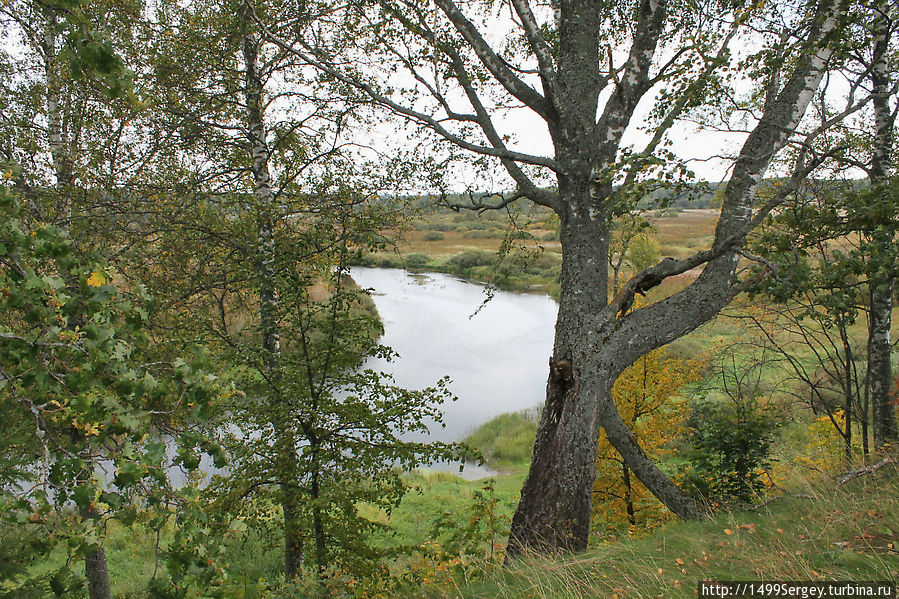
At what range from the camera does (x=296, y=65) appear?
7125 millimetres

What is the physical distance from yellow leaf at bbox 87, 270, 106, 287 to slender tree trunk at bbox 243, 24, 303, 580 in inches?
142

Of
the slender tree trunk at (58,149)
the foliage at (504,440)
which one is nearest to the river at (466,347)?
the foliage at (504,440)

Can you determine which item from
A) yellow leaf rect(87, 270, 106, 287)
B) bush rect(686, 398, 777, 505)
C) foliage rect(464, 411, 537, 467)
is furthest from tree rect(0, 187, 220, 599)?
foliage rect(464, 411, 537, 467)

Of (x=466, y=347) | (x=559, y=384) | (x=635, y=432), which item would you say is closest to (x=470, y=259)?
(x=466, y=347)

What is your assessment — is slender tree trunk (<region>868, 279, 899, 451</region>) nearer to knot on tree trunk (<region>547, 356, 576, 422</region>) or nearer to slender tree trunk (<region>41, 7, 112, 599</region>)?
knot on tree trunk (<region>547, 356, 576, 422</region>)

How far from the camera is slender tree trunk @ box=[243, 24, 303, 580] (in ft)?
18.3

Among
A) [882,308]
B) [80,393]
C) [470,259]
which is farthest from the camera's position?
[470,259]

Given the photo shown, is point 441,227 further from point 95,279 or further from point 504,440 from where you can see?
point 95,279

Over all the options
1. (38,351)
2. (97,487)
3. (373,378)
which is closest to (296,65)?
(373,378)

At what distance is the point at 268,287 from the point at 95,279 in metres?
4.29

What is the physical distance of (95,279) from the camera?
5.92 ft

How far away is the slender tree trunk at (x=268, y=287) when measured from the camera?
557 centimetres

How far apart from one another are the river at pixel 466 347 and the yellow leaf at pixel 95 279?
538 inches

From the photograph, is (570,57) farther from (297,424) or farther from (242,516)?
(242,516)
